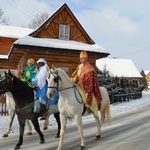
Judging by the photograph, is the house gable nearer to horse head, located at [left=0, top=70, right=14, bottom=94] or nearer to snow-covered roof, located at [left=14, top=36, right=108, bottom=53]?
snow-covered roof, located at [left=14, top=36, right=108, bottom=53]

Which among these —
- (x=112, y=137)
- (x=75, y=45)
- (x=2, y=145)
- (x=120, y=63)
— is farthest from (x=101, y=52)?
(x=120, y=63)

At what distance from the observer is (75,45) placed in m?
20.4

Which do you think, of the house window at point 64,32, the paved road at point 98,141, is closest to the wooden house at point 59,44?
the house window at point 64,32

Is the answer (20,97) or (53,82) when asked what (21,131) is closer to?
(20,97)

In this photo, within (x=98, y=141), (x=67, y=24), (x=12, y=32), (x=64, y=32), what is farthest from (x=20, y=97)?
(x=12, y=32)

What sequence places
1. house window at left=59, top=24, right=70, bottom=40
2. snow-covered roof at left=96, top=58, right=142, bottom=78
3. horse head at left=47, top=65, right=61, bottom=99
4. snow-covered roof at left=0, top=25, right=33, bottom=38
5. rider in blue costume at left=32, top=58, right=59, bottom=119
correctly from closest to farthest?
horse head at left=47, top=65, right=61, bottom=99 → rider in blue costume at left=32, top=58, right=59, bottom=119 → house window at left=59, top=24, right=70, bottom=40 → snow-covered roof at left=0, top=25, right=33, bottom=38 → snow-covered roof at left=96, top=58, right=142, bottom=78

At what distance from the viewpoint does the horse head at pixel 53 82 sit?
5.87m

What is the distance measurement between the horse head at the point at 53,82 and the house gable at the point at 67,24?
48.9ft

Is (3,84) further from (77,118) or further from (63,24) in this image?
(63,24)

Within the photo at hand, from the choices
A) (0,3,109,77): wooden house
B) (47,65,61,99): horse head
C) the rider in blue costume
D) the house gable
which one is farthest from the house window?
(47,65,61,99): horse head

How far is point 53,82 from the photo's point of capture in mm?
6012

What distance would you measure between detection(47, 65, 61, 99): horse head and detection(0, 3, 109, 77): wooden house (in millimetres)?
10853

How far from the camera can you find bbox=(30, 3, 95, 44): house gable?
21.0 metres

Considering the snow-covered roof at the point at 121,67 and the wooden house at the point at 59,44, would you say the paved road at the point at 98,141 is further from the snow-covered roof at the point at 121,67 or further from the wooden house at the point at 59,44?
the snow-covered roof at the point at 121,67
